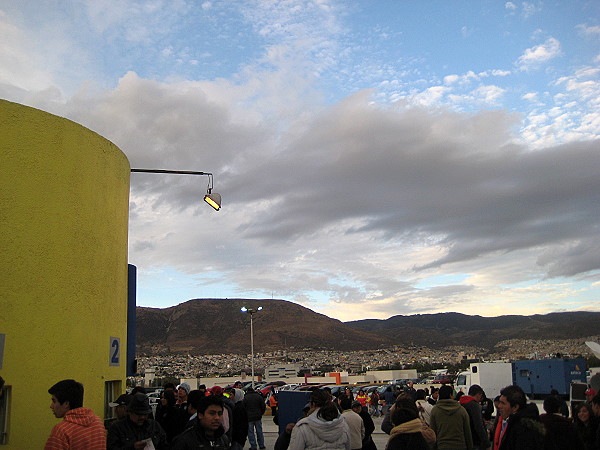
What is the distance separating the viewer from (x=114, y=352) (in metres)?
10.9

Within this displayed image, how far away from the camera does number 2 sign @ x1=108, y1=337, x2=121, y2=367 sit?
35.2 ft

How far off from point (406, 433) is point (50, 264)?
599cm

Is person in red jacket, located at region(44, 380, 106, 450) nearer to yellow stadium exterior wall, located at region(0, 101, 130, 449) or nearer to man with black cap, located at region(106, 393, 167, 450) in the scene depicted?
man with black cap, located at region(106, 393, 167, 450)

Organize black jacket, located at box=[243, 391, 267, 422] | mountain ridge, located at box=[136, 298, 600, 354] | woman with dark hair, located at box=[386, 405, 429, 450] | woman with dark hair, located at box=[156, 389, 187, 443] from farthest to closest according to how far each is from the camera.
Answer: mountain ridge, located at box=[136, 298, 600, 354]
black jacket, located at box=[243, 391, 267, 422]
woman with dark hair, located at box=[156, 389, 187, 443]
woman with dark hair, located at box=[386, 405, 429, 450]

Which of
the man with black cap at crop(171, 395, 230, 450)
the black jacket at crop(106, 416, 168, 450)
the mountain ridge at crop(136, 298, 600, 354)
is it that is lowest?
the black jacket at crop(106, 416, 168, 450)

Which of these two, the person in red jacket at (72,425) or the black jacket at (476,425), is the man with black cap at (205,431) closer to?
the person in red jacket at (72,425)

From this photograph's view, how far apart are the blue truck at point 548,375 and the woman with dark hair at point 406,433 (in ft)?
104

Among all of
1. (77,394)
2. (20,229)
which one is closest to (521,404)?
(77,394)

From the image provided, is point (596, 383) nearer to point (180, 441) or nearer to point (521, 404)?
point (521, 404)

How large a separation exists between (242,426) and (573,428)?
250 inches

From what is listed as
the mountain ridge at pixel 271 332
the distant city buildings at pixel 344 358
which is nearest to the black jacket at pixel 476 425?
the distant city buildings at pixel 344 358

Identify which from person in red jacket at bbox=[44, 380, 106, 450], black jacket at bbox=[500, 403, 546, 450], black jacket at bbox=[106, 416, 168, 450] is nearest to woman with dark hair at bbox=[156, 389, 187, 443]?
black jacket at bbox=[106, 416, 168, 450]

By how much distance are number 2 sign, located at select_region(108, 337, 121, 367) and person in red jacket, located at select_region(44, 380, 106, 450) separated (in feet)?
18.4

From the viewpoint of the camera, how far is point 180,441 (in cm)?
486
